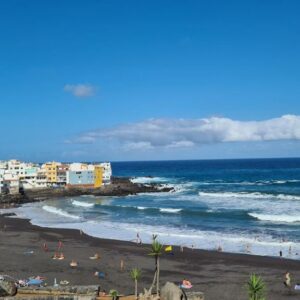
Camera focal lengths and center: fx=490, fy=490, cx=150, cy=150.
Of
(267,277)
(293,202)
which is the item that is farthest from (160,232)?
(293,202)

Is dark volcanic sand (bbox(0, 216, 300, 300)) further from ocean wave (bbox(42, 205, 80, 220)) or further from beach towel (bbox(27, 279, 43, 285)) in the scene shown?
ocean wave (bbox(42, 205, 80, 220))

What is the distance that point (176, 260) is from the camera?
3491cm

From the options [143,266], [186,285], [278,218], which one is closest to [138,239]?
[143,266]

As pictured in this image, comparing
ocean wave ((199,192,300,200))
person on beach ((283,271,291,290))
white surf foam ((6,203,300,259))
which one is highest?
ocean wave ((199,192,300,200))

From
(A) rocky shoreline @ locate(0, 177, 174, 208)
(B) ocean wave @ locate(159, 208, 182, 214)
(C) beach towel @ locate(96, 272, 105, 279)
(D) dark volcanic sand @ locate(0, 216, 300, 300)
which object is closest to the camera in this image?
(D) dark volcanic sand @ locate(0, 216, 300, 300)

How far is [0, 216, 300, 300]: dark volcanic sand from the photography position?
27953mm

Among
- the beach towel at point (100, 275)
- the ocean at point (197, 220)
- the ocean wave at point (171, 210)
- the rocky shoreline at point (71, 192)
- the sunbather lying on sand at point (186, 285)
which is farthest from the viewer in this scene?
the rocky shoreline at point (71, 192)

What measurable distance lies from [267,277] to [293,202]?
4280cm

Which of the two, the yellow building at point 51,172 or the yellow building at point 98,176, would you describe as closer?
the yellow building at point 98,176

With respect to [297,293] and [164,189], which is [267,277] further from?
[164,189]

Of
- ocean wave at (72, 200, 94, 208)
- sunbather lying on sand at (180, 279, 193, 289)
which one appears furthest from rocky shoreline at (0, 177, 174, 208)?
sunbather lying on sand at (180, 279, 193, 289)

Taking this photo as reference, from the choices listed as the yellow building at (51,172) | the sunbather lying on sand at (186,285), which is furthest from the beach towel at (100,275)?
the yellow building at (51,172)

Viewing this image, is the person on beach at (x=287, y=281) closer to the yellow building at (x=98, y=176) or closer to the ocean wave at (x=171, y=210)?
the ocean wave at (x=171, y=210)

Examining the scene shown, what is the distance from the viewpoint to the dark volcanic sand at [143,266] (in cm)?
2795
